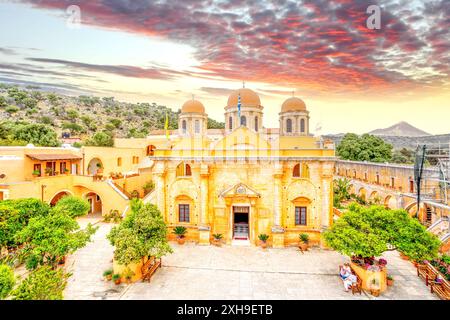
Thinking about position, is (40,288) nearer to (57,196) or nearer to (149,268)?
(149,268)

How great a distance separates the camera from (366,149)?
156 feet

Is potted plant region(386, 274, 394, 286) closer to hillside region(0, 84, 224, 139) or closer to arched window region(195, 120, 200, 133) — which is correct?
arched window region(195, 120, 200, 133)

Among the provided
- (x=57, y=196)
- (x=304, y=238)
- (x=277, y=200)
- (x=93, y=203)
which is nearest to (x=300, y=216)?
(x=304, y=238)

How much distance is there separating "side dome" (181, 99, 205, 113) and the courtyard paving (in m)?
14.9

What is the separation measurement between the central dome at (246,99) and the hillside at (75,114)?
41.0 m

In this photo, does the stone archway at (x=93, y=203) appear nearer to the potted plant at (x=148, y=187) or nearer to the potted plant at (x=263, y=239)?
the potted plant at (x=148, y=187)

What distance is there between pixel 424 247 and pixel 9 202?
2260cm

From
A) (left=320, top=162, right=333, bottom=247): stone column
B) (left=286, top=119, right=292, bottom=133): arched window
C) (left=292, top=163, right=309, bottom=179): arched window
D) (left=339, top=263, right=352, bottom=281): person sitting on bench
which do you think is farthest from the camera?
(left=286, top=119, right=292, bottom=133): arched window

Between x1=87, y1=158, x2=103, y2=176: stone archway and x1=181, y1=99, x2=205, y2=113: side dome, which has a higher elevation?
x1=181, y1=99, x2=205, y2=113: side dome

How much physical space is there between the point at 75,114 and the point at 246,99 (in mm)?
58982

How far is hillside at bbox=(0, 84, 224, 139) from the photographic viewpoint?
58.6m

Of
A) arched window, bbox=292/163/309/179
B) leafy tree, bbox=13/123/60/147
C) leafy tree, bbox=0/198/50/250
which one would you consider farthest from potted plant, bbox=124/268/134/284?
→ leafy tree, bbox=13/123/60/147

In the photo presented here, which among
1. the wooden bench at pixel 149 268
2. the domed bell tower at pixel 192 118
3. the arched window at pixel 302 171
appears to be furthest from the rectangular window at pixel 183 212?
the domed bell tower at pixel 192 118
